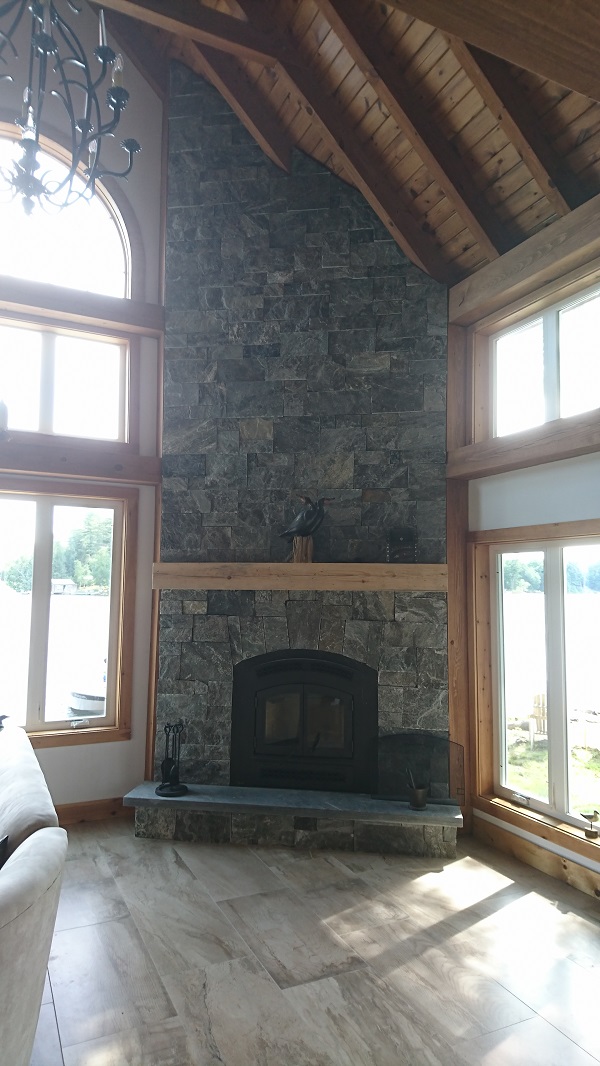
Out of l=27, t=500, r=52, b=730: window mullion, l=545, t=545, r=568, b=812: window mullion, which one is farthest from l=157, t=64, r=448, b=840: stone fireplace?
l=27, t=500, r=52, b=730: window mullion

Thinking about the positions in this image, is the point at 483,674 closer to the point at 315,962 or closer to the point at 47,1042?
the point at 315,962

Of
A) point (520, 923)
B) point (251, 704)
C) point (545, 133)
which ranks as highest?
point (545, 133)

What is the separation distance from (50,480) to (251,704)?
216 cm

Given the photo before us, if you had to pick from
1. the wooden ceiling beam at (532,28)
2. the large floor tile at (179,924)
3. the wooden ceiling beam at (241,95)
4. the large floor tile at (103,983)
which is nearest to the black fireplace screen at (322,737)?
the large floor tile at (179,924)

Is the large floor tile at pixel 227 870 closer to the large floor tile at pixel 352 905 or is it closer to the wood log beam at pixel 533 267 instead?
the large floor tile at pixel 352 905

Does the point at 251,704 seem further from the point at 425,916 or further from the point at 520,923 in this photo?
the point at 520,923

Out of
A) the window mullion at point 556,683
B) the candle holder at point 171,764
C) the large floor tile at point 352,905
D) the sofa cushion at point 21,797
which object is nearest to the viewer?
the sofa cushion at point 21,797

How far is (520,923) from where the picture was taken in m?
3.44

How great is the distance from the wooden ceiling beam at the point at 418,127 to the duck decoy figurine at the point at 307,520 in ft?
6.64

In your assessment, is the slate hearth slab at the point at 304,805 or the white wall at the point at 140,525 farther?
the white wall at the point at 140,525

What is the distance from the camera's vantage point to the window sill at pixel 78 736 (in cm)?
464

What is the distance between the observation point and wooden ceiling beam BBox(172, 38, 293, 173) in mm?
4738

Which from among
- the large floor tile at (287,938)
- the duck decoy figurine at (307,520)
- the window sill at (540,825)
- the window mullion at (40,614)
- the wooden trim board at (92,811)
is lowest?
the large floor tile at (287,938)

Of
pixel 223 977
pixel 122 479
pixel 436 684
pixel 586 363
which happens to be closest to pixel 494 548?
pixel 436 684
